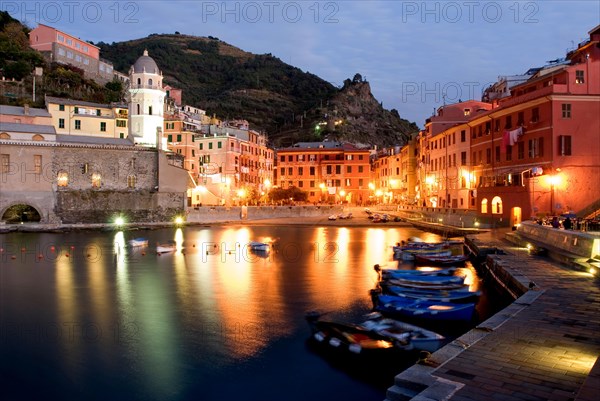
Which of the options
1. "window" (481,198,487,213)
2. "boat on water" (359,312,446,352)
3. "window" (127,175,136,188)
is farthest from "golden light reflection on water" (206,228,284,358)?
"window" (127,175,136,188)

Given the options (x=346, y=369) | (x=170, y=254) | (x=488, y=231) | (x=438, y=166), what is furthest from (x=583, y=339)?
(x=438, y=166)

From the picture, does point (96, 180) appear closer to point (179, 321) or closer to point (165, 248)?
point (165, 248)

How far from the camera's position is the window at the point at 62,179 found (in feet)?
209

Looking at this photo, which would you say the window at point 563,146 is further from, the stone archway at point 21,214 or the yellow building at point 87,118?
the yellow building at point 87,118

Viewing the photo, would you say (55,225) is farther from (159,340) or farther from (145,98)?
(159,340)

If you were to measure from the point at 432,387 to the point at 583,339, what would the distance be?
16.0 ft

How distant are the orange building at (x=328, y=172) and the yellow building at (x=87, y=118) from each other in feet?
113

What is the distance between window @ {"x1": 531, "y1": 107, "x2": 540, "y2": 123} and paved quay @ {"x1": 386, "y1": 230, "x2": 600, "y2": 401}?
2821 cm

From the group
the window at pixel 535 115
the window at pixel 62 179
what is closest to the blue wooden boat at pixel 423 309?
the window at pixel 535 115

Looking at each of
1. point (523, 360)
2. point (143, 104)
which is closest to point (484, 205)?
point (523, 360)

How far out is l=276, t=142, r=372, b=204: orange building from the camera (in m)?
97.6

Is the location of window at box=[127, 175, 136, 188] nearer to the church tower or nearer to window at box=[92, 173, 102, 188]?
window at box=[92, 173, 102, 188]

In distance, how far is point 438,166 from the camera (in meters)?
66.6

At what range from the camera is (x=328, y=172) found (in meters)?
97.9
